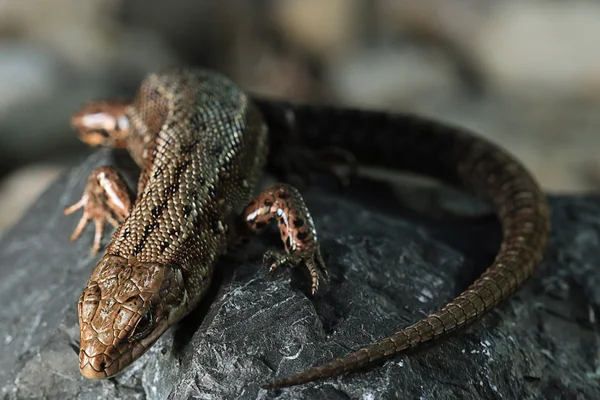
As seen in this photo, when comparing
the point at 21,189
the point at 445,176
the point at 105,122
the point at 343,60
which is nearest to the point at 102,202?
the point at 105,122

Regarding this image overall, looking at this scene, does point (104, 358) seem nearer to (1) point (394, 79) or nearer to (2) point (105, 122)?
(2) point (105, 122)

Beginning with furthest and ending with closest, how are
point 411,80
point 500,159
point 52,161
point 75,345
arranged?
point 411,80
point 52,161
point 500,159
point 75,345

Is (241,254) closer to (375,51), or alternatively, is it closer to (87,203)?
(87,203)

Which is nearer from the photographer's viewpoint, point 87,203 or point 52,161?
point 87,203

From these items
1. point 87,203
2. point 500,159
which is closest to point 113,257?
point 87,203

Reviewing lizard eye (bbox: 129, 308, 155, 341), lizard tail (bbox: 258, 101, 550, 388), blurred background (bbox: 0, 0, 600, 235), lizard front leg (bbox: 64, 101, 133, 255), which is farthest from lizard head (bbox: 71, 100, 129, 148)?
blurred background (bbox: 0, 0, 600, 235)

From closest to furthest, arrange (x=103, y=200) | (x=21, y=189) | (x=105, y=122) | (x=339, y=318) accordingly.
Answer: (x=339, y=318) → (x=103, y=200) → (x=105, y=122) → (x=21, y=189)

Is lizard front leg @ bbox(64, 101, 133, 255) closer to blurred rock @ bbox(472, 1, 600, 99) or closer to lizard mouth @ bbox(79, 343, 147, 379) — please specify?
lizard mouth @ bbox(79, 343, 147, 379)
